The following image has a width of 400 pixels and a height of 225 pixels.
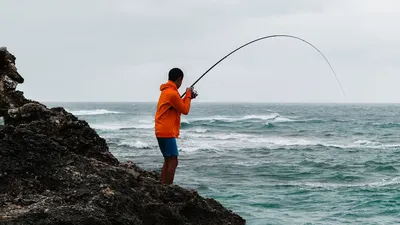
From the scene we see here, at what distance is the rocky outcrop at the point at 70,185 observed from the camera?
3.77 metres

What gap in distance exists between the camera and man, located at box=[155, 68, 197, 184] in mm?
5480

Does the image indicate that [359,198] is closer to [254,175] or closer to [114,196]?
[254,175]

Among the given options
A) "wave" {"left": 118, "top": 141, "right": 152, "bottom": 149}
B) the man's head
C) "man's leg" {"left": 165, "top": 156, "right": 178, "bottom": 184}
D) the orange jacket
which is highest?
Answer: the man's head

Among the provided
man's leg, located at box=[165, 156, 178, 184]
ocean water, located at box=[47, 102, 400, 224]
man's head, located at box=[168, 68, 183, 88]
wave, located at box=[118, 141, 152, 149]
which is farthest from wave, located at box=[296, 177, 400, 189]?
wave, located at box=[118, 141, 152, 149]

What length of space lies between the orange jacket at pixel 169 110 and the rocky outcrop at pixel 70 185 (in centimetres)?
58

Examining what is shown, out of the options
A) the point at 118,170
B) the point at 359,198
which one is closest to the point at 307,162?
the point at 359,198

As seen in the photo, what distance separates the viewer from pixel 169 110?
5539 millimetres

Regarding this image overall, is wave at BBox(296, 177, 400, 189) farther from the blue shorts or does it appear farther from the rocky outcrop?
the rocky outcrop

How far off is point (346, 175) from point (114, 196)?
51.7 ft

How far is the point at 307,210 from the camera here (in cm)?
1264

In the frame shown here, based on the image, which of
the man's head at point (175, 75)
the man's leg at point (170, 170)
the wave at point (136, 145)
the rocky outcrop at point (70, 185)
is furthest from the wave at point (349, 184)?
the wave at point (136, 145)

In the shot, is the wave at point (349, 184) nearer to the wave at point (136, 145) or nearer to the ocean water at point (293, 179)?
the ocean water at point (293, 179)

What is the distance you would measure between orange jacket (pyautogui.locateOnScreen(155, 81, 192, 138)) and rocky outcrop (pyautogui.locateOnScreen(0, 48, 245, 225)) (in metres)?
0.58

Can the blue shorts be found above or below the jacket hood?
below
